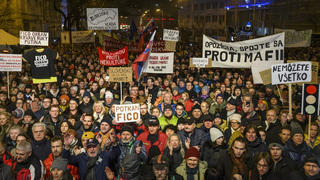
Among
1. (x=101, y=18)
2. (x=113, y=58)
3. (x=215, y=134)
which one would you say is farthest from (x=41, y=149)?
(x=101, y=18)

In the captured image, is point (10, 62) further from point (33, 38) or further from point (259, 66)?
point (259, 66)

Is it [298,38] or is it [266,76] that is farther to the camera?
[298,38]

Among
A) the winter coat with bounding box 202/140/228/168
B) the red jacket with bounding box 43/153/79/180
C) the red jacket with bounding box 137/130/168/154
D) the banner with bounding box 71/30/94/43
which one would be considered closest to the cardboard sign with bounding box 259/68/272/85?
the winter coat with bounding box 202/140/228/168

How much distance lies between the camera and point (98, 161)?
460 centimetres

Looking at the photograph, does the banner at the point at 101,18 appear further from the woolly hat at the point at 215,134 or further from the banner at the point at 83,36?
the woolly hat at the point at 215,134

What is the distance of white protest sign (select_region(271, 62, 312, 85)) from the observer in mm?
6387

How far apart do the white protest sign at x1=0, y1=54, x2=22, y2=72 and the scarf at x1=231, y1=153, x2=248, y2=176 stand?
26.2 ft

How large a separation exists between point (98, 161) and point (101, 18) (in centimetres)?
1111

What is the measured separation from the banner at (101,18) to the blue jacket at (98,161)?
10.5 metres

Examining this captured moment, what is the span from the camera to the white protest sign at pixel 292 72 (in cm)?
639

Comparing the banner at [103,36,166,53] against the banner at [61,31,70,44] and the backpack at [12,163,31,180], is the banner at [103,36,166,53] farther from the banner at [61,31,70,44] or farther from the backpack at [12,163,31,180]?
the banner at [61,31,70,44]

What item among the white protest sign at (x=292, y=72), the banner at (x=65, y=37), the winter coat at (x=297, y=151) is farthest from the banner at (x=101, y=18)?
the banner at (x=65, y=37)

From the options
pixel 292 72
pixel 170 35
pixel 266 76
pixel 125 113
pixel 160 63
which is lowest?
pixel 125 113

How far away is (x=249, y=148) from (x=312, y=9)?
29.3m
